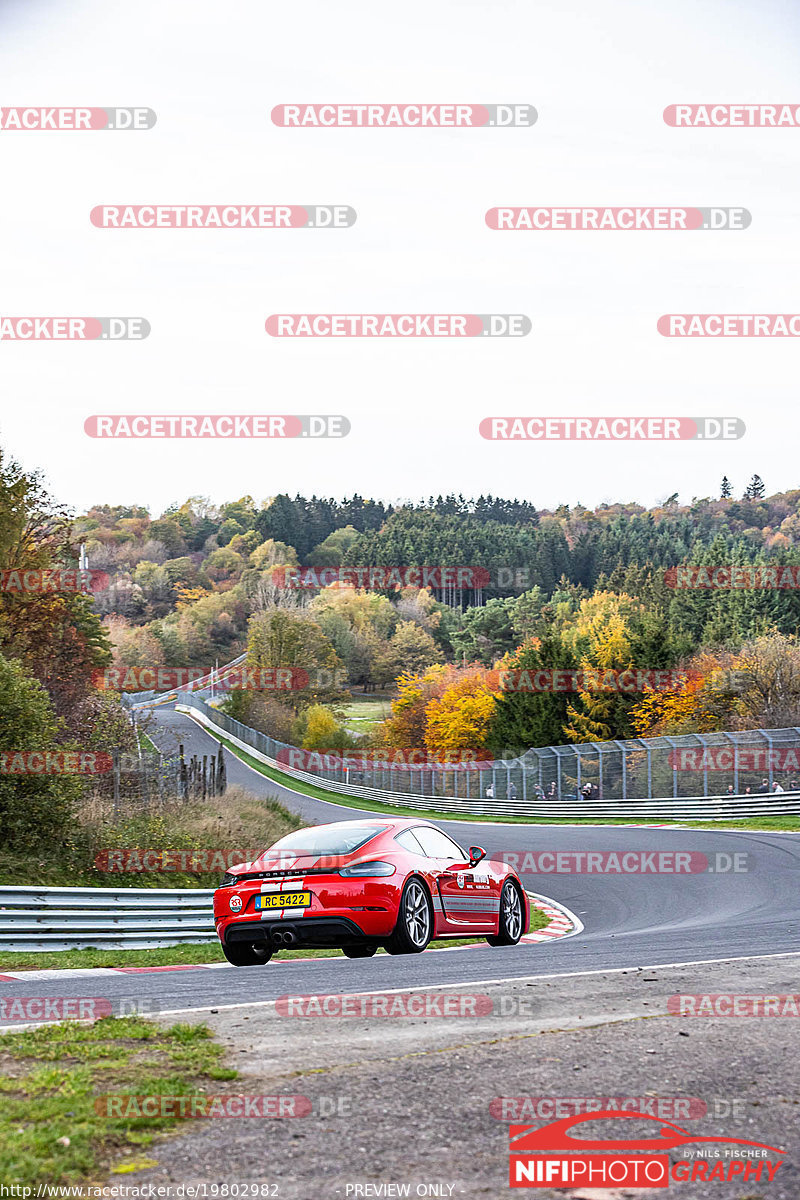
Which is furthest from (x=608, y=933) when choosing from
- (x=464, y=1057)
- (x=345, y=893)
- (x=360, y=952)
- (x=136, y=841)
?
(x=464, y=1057)

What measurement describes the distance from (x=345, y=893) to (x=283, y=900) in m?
0.54

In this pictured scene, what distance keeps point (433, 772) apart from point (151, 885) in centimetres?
3840

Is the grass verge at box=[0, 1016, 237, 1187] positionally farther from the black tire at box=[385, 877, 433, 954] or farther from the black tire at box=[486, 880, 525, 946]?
A: the black tire at box=[486, 880, 525, 946]

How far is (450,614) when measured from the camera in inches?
4828

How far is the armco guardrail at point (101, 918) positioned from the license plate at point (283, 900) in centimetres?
406

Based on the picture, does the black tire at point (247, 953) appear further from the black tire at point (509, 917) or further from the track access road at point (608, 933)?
the black tire at point (509, 917)

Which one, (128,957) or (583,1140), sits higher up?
(583,1140)

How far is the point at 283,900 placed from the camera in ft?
30.5

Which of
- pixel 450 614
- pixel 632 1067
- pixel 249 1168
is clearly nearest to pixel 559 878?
pixel 632 1067

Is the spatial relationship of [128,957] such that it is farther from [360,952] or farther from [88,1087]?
[88,1087]

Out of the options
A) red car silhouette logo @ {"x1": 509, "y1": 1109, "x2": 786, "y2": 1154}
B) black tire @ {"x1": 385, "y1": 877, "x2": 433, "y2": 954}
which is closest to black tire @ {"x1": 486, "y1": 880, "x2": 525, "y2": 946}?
black tire @ {"x1": 385, "y1": 877, "x2": 433, "y2": 954}

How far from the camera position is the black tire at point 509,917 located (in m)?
11.6

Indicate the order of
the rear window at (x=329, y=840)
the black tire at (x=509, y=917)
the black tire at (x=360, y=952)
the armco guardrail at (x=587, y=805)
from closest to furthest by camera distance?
the rear window at (x=329, y=840) → the black tire at (x=360, y=952) → the black tire at (x=509, y=917) → the armco guardrail at (x=587, y=805)

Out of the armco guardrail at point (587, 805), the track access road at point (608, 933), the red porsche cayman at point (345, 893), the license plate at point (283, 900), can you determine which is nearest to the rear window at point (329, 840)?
the red porsche cayman at point (345, 893)
